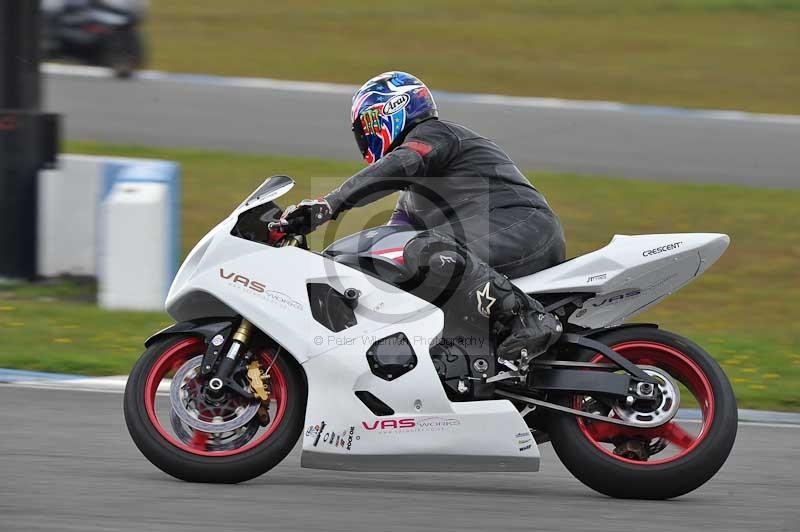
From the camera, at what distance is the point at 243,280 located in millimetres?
5309

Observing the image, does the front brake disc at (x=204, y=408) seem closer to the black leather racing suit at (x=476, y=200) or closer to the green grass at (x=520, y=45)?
the black leather racing suit at (x=476, y=200)

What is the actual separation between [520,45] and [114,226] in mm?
14176

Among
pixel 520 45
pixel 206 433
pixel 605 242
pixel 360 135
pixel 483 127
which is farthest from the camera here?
pixel 520 45

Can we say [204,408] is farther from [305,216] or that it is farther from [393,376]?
[305,216]

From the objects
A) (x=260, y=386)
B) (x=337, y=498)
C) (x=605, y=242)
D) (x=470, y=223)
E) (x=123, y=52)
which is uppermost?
(x=470, y=223)

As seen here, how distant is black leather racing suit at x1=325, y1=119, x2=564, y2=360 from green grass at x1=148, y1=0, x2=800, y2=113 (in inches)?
526

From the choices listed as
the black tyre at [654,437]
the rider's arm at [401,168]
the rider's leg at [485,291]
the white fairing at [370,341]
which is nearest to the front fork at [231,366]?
the white fairing at [370,341]

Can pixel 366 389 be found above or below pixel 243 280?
below

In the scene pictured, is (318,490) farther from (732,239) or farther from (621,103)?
(621,103)

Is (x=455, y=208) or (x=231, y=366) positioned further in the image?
(x=455, y=208)

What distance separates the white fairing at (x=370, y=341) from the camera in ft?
17.2

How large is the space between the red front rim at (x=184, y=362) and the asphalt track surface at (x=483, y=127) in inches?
343

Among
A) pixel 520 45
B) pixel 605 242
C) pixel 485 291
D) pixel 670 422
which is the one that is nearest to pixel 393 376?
pixel 485 291

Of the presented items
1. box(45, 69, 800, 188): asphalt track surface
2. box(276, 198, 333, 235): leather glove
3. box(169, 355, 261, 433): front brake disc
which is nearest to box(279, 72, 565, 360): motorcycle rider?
box(276, 198, 333, 235): leather glove
